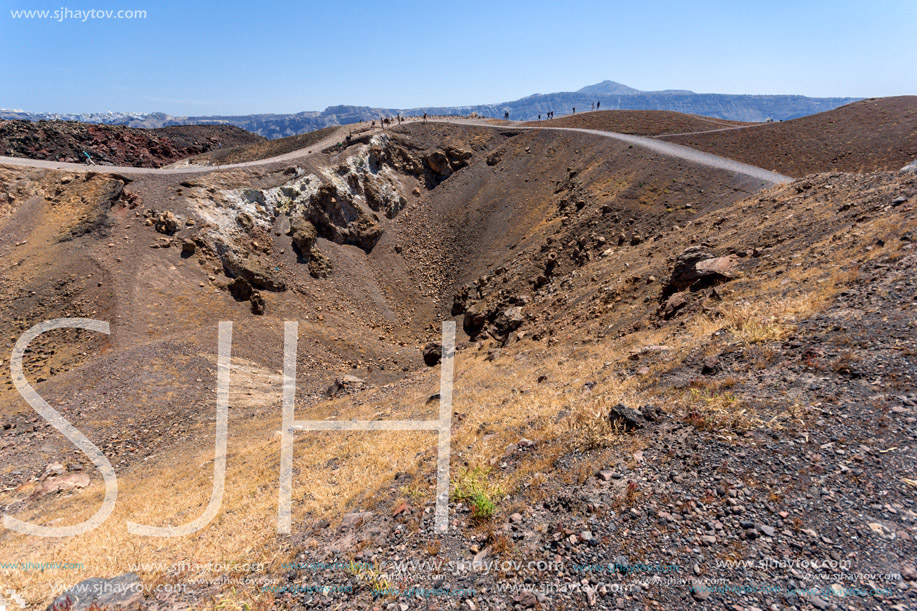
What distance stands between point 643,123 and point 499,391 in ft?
135

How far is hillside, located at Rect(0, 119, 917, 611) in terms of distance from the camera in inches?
192

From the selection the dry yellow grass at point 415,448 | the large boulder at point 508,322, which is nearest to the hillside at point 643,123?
the large boulder at point 508,322

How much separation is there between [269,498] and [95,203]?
26.0 metres

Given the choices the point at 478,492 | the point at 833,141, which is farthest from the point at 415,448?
the point at 833,141

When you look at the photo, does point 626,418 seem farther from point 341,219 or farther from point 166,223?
point 341,219

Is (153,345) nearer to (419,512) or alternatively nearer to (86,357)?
(86,357)

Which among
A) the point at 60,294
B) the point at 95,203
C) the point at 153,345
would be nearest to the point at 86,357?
the point at 153,345

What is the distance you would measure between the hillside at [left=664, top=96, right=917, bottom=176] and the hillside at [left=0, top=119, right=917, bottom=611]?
21.6 feet

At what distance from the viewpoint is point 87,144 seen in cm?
4634

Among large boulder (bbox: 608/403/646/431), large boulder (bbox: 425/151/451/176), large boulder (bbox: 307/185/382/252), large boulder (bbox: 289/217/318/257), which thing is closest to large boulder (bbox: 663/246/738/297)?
large boulder (bbox: 608/403/646/431)

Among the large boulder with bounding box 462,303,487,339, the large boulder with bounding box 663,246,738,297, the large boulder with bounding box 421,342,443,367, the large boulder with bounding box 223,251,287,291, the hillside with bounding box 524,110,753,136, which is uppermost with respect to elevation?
the hillside with bounding box 524,110,753,136

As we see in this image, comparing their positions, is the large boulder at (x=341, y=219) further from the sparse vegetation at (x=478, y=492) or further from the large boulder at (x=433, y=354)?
the sparse vegetation at (x=478, y=492)

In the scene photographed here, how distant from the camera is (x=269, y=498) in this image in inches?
376

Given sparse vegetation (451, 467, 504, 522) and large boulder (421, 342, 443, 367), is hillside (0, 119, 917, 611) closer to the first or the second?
sparse vegetation (451, 467, 504, 522)
